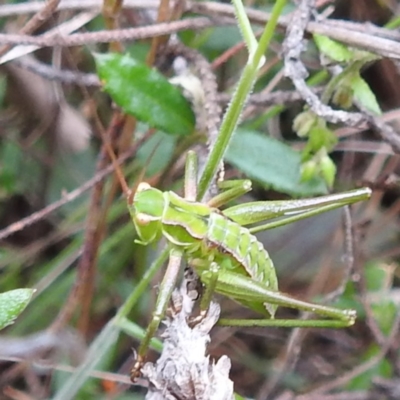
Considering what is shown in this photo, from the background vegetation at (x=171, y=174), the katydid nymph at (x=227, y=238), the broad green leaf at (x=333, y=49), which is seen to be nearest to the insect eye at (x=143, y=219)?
the katydid nymph at (x=227, y=238)

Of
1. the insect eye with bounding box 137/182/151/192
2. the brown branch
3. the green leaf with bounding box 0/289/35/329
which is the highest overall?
the brown branch

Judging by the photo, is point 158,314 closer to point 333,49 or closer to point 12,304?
point 12,304

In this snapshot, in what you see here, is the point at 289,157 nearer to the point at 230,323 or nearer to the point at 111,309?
the point at 230,323

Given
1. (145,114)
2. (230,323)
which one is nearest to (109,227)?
(145,114)

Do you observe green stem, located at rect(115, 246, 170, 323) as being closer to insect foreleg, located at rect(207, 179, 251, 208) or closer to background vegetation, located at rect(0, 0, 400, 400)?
background vegetation, located at rect(0, 0, 400, 400)

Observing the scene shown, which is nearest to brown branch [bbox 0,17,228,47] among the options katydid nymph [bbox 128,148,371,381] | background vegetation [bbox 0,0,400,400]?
background vegetation [bbox 0,0,400,400]

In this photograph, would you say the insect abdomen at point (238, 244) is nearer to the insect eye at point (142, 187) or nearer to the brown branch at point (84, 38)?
the insect eye at point (142, 187)
